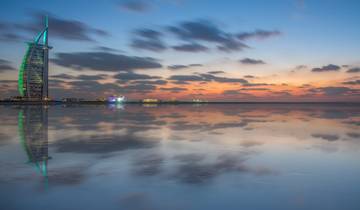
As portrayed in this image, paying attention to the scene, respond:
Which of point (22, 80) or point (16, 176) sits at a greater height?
point (22, 80)

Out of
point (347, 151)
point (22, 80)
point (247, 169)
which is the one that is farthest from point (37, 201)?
point (22, 80)

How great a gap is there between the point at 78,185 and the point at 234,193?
3.61m

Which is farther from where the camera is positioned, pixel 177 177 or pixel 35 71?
pixel 35 71

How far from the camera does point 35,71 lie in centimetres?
17038

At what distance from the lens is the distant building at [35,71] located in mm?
167125

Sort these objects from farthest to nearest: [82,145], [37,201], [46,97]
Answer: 1. [46,97]
2. [82,145]
3. [37,201]

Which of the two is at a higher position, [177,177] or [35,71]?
[35,71]

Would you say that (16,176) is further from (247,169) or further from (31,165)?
(247,169)

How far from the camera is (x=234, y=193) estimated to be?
6.83m

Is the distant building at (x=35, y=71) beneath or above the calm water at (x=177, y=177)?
above

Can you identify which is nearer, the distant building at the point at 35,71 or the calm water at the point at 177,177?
the calm water at the point at 177,177

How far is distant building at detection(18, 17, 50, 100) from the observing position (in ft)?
548

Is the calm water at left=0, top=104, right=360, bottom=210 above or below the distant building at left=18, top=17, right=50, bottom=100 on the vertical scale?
below

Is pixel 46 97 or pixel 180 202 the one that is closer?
pixel 180 202
